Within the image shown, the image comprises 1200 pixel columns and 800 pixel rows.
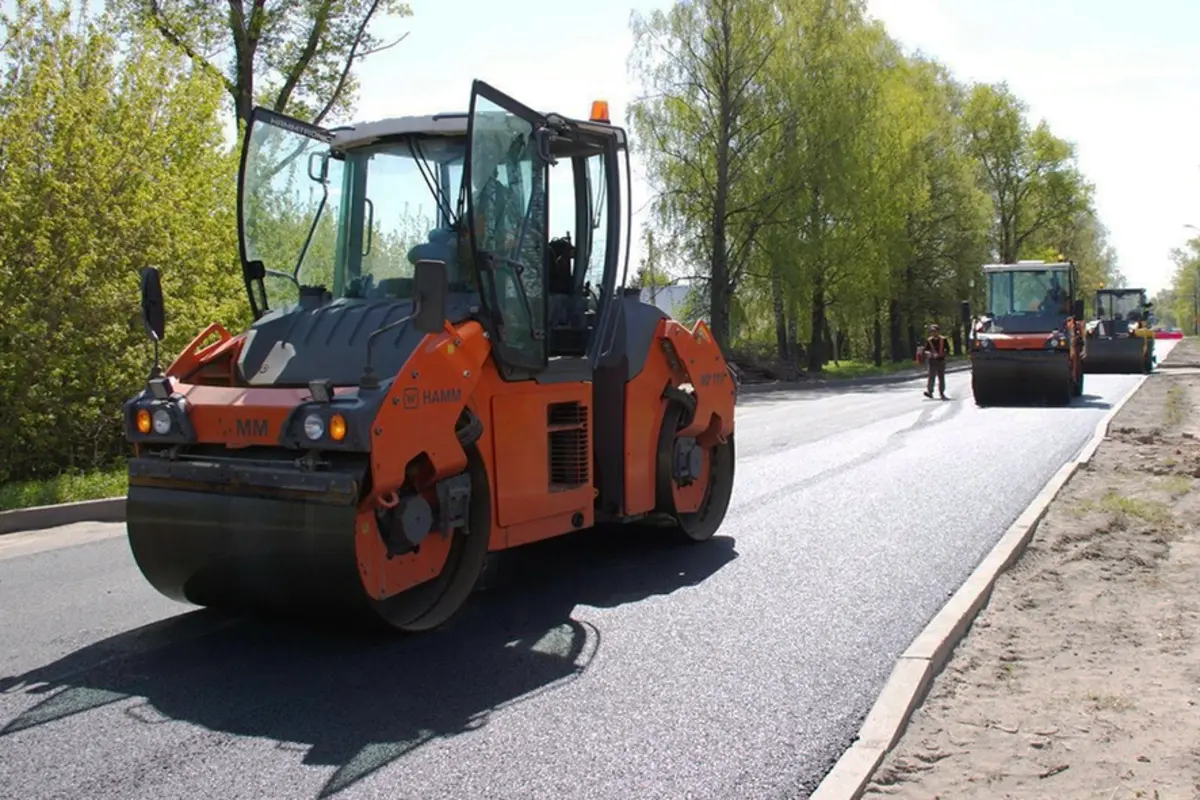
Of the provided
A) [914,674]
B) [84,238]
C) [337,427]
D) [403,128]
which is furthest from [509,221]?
[84,238]

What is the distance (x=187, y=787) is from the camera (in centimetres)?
393

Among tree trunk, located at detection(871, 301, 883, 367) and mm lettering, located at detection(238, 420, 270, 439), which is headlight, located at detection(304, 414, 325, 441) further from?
tree trunk, located at detection(871, 301, 883, 367)

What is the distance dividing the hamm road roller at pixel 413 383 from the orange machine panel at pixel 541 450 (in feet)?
0.05

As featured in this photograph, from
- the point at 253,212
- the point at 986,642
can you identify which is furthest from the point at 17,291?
the point at 986,642

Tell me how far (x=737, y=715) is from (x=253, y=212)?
166 inches

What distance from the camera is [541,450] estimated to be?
6.42 metres

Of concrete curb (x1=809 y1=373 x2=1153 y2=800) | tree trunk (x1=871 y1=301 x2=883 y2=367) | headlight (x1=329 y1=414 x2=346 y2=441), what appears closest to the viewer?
concrete curb (x1=809 y1=373 x2=1153 y2=800)

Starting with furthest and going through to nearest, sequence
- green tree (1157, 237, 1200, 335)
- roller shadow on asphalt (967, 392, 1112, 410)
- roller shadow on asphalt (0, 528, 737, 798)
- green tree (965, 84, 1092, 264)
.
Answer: green tree (1157, 237, 1200, 335) < green tree (965, 84, 1092, 264) < roller shadow on asphalt (967, 392, 1112, 410) < roller shadow on asphalt (0, 528, 737, 798)

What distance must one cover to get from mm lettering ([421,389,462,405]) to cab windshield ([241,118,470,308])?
3.52 feet

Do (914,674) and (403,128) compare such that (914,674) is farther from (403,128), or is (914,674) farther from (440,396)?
(403,128)

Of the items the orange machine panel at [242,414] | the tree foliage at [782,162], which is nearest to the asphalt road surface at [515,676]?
the orange machine panel at [242,414]

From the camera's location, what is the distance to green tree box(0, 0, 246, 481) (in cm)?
1184

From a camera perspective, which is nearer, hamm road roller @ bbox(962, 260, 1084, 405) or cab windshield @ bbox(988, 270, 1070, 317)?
hamm road roller @ bbox(962, 260, 1084, 405)

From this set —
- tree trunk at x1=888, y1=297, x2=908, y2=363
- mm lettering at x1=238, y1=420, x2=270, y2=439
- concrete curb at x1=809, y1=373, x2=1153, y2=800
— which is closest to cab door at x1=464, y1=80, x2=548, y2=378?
mm lettering at x1=238, y1=420, x2=270, y2=439
